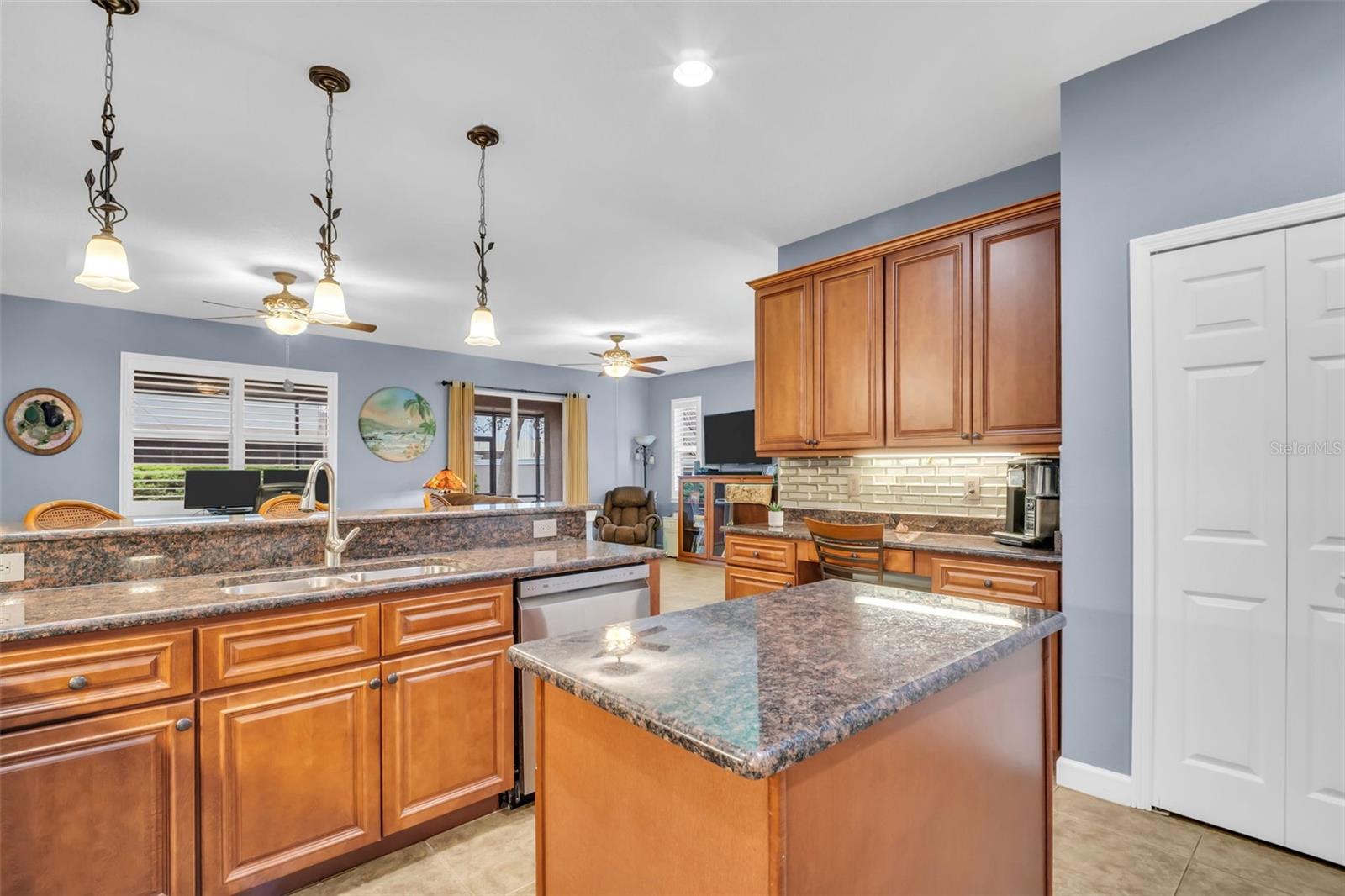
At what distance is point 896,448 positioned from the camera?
3.39 meters

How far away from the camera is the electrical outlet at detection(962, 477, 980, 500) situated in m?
3.33

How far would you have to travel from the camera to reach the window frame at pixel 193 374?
547cm

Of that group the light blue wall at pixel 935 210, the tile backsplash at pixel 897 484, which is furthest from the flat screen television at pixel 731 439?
the light blue wall at pixel 935 210

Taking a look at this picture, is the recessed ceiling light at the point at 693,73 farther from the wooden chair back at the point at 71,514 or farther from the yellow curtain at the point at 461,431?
the yellow curtain at the point at 461,431

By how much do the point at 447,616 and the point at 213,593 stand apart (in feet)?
2.23

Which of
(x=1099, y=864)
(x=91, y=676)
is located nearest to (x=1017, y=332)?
(x=1099, y=864)

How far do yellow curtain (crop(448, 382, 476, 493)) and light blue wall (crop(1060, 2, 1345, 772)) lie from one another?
6.58 m

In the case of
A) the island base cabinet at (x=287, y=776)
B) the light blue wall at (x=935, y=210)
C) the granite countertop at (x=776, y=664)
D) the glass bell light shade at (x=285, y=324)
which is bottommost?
Result: the island base cabinet at (x=287, y=776)

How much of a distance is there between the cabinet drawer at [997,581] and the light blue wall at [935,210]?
1.84 meters

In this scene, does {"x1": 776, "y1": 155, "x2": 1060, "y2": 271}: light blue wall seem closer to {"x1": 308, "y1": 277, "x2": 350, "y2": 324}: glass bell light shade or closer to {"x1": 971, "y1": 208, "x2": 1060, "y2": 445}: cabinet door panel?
{"x1": 971, "y1": 208, "x2": 1060, "y2": 445}: cabinet door panel

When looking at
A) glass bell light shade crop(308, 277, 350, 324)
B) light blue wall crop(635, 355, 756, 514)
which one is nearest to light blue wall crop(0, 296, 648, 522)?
light blue wall crop(635, 355, 756, 514)

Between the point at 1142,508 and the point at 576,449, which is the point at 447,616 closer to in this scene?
the point at 1142,508

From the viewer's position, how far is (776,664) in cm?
105

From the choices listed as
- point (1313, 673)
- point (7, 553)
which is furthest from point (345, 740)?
point (1313, 673)
